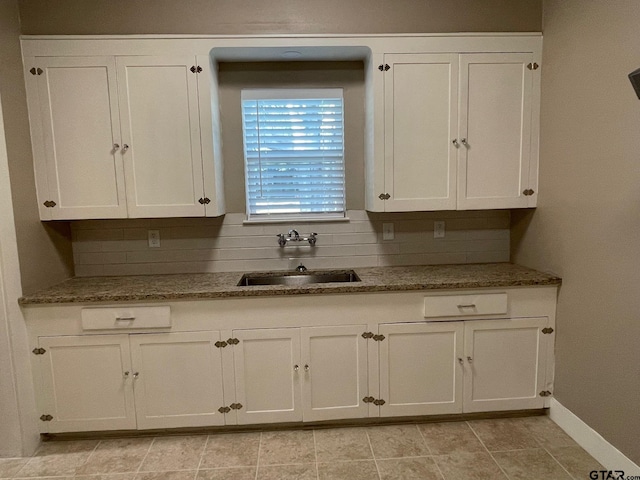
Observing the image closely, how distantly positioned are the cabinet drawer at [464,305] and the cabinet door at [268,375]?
0.77 meters

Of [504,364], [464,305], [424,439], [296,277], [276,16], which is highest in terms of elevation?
[276,16]

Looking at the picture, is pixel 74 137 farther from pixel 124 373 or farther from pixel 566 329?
pixel 566 329

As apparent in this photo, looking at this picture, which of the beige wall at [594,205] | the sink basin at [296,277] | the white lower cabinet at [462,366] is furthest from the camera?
the sink basin at [296,277]

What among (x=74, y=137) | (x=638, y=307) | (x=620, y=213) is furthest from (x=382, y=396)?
(x=74, y=137)

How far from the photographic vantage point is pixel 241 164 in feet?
8.85

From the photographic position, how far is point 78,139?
228 centimetres

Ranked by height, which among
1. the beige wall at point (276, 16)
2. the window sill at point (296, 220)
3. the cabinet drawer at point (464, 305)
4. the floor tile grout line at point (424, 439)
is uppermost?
the beige wall at point (276, 16)

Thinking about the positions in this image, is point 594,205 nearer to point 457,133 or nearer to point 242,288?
point 457,133

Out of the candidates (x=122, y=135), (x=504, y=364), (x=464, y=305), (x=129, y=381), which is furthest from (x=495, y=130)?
(x=129, y=381)

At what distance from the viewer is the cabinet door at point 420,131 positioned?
7.66 feet

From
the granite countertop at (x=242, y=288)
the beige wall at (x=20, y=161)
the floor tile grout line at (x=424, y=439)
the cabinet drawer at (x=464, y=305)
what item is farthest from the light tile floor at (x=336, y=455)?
the beige wall at (x=20, y=161)

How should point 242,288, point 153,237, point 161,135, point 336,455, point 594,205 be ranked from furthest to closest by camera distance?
point 153,237, point 161,135, point 242,288, point 336,455, point 594,205

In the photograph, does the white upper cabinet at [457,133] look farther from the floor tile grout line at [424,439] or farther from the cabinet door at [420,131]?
the floor tile grout line at [424,439]

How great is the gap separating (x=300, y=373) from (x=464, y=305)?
3.30 ft
